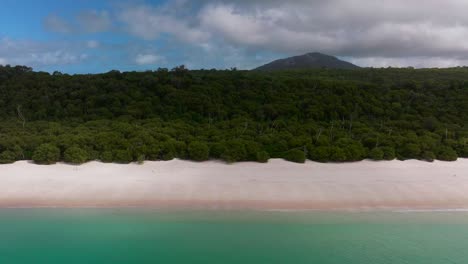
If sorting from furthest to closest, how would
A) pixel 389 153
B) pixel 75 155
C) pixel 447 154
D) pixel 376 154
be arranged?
1. pixel 447 154
2. pixel 389 153
3. pixel 376 154
4. pixel 75 155

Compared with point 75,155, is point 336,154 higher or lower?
lower

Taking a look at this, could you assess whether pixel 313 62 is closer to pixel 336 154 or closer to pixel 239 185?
pixel 336 154

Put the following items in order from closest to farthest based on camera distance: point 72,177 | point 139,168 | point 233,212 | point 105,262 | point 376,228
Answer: point 105,262
point 376,228
point 233,212
point 72,177
point 139,168

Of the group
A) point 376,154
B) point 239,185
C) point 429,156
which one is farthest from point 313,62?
point 239,185

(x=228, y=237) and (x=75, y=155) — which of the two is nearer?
(x=228, y=237)

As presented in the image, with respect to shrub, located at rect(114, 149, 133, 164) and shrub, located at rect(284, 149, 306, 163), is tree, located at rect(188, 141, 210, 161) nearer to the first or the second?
shrub, located at rect(114, 149, 133, 164)

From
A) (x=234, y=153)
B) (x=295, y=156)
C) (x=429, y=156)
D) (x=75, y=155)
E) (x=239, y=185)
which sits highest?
(x=75, y=155)

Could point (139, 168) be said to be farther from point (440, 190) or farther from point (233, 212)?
point (440, 190)

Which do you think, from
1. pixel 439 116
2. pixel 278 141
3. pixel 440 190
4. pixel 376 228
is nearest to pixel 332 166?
pixel 278 141
